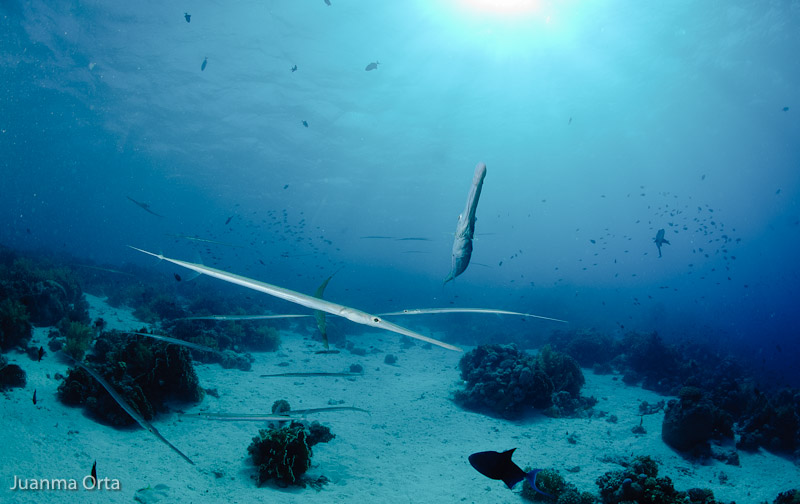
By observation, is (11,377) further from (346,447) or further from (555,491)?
(555,491)

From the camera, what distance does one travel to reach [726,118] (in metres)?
30.2

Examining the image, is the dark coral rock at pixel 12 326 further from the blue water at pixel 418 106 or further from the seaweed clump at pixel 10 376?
the blue water at pixel 418 106

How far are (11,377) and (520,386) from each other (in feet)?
33.9

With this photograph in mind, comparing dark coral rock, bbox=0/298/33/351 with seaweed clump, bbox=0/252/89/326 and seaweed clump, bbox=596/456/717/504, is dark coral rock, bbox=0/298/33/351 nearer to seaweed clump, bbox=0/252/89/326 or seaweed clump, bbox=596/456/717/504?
seaweed clump, bbox=0/252/89/326

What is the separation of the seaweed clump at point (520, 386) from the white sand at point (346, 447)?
40 centimetres

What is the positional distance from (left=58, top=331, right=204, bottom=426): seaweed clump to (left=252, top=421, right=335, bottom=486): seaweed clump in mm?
2192

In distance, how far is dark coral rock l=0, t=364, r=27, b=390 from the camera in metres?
4.98

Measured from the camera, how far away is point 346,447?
664 cm

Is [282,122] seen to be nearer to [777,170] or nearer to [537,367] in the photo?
[537,367]

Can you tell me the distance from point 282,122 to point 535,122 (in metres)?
23.0

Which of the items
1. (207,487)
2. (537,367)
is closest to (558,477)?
(537,367)

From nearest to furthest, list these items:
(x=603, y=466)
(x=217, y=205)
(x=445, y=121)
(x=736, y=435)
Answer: (x=603, y=466), (x=736, y=435), (x=445, y=121), (x=217, y=205)

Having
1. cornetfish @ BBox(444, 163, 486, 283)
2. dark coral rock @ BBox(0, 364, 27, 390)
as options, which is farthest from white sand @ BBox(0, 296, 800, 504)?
cornetfish @ BBox(444, 163, 486, 283)

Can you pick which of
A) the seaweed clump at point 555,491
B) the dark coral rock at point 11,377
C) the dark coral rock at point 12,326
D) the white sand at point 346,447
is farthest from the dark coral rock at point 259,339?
the seaweed clump at point 555,491
